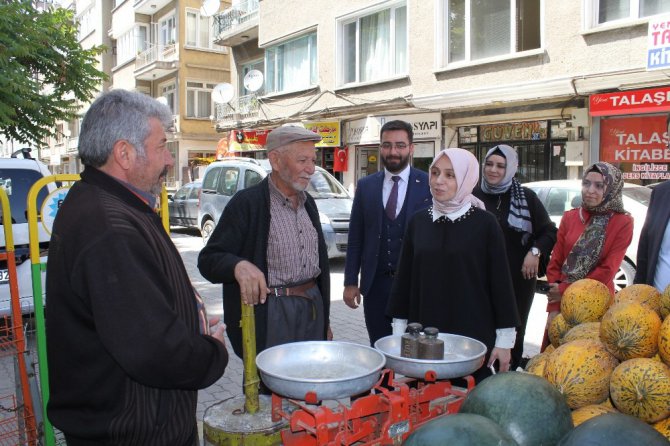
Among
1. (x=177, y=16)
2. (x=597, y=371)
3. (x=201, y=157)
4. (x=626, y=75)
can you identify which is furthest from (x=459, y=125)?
(x=177, y=16)

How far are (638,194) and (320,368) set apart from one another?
6994 mm

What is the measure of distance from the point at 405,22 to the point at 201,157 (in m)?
16.9

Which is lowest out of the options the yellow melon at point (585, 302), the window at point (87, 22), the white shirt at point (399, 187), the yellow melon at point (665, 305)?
the yellow melon at point (585, 302)

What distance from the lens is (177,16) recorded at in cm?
2927

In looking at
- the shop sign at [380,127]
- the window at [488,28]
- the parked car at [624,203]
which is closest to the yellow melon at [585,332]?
the parked car at [624,203]

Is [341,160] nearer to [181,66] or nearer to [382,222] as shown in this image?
[382,222]

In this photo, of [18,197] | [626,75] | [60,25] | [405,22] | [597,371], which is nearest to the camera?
[597,371]

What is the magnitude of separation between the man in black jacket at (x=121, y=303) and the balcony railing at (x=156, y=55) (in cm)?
A: 2955

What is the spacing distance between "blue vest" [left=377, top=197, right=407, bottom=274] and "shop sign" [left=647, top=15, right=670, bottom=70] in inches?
318

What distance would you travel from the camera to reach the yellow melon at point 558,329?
108 inches

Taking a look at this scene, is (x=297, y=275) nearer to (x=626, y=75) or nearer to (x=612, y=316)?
(x=612, y=316)

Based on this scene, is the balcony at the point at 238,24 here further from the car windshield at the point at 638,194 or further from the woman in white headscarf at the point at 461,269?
the woman in white headscarf at the point at 461,269

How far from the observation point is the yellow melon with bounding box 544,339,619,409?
79.7 inches

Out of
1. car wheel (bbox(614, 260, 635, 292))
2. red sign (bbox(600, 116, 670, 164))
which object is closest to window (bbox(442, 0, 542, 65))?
red sign (bbox(600, 116, 670, 164))
